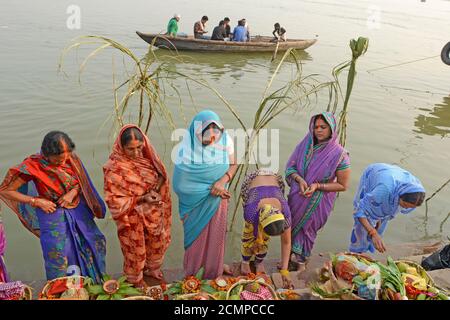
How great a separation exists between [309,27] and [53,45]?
49.5ft

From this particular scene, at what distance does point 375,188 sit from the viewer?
277 cm

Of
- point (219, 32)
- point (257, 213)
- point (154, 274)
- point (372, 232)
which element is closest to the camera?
point (257, 213)

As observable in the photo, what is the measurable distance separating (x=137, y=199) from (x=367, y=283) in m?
1.63

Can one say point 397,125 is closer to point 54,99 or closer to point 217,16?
point 54,99

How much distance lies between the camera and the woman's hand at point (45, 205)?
7.40ft

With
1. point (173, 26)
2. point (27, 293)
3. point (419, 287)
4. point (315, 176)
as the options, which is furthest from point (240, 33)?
point (27, 293)

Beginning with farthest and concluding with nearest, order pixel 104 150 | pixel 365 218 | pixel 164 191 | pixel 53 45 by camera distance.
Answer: pixel 53 45 < pixel 104 150 < pixel 365 218 < pixel 164 191

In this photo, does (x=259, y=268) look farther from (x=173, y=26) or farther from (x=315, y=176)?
(x=173, y=26)

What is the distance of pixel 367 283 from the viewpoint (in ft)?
6.22

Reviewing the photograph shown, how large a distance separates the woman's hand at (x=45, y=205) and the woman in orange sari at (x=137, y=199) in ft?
1.18

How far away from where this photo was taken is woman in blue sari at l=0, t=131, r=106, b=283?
7.32 ft

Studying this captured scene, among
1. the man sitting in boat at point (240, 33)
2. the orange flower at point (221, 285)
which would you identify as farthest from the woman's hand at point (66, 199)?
the man sitting in boat at point (240, 33)

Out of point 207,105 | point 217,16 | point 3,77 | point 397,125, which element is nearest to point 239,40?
point 207,105

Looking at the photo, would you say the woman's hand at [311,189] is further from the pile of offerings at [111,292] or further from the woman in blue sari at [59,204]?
the woman in blue sari at [59,204]
